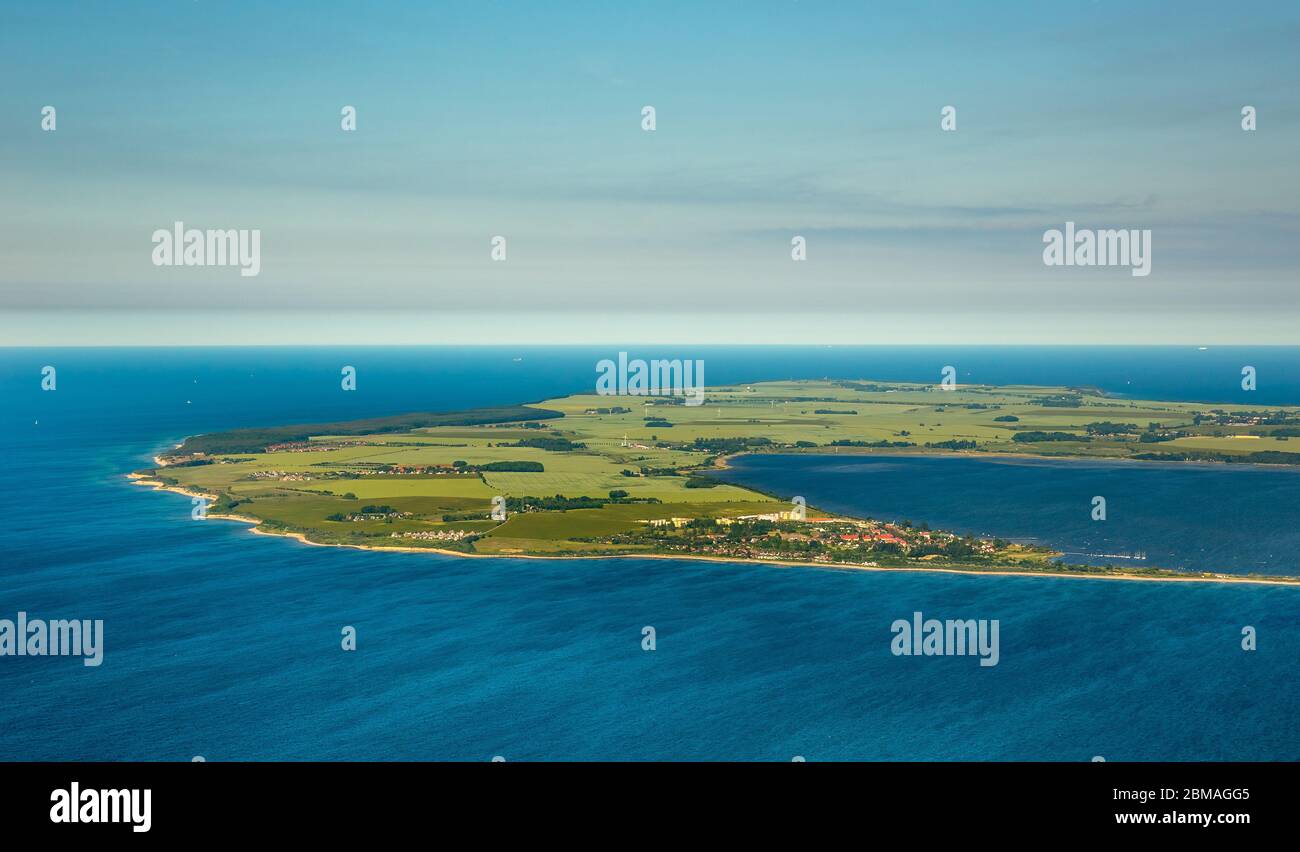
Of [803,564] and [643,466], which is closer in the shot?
[803,564]

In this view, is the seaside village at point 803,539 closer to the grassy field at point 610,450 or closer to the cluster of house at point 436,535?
the grassy field at point 610,450

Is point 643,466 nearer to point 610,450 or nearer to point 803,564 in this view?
point 610,450

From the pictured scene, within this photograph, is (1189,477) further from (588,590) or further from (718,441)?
(588,590)

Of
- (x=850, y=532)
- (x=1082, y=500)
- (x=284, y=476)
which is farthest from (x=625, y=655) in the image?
(x=284, y=476)

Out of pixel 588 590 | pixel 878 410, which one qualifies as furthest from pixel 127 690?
pixel 878 410

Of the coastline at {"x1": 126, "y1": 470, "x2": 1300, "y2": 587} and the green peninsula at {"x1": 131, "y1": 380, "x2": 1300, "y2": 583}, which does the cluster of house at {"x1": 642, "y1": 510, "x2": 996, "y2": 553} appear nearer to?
the green peninsula at {"x1": 131, "y1": 380, "x2": 1300, "y2": 583}

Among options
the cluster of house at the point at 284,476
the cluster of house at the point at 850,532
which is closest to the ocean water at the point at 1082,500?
the cluster of house at the point at 850,532
